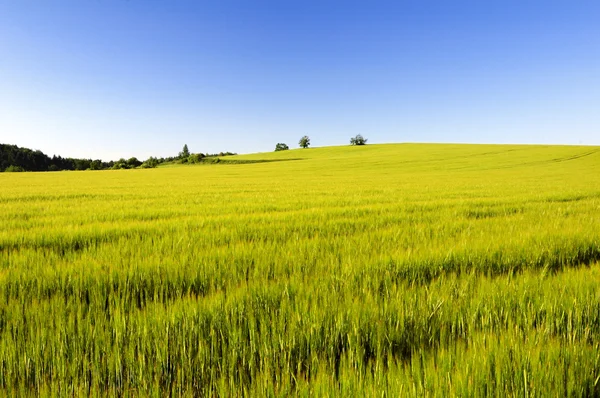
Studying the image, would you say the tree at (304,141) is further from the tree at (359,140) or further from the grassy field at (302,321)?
the grassy field at (302,321)

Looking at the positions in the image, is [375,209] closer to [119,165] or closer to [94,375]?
[94,375]

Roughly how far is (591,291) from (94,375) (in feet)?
9.77

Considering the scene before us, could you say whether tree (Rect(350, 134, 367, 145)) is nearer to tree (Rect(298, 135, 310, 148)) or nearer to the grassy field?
tree (Rect(298, 135, 310, 148))

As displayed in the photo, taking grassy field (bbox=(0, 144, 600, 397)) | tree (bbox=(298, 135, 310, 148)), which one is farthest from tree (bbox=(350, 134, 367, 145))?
grassy field (bbox=(0, 144, 600, 397))

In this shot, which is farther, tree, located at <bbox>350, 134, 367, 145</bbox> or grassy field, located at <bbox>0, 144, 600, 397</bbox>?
tree, located at <bbox>350, 134, 367, 145</bbox>

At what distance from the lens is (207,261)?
2.95m

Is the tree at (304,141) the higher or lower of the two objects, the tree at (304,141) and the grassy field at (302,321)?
the higher

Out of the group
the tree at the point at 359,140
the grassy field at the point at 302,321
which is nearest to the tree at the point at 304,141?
the tree at the point at 359,140

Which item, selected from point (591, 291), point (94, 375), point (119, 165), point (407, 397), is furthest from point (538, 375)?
point (119, 165)

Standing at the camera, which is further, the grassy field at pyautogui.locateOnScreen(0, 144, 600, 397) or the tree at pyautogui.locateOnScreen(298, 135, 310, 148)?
the tree at pyautogui.locateOnScreen(298, 135, 310, 148)

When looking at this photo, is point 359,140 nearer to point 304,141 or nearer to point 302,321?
point 304,141

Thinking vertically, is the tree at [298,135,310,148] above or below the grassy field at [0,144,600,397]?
above

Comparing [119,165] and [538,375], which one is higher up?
[119,165]

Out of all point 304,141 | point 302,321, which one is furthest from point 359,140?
point 302,321
